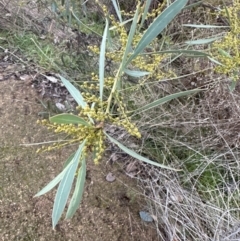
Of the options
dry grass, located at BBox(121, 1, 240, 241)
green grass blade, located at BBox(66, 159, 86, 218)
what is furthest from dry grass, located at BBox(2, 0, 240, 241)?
green grass blade, located at BBox(66, 159, 86, 218)

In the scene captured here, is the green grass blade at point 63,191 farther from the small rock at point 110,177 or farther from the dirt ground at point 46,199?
the small rock at point 110,177

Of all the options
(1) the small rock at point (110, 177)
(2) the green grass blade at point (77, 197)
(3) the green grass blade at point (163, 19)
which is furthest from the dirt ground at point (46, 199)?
(3) the green grass blade at point (163, 19)

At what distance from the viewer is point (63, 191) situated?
68cm

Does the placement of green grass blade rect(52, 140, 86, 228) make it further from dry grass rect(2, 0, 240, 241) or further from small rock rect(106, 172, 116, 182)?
small rock rect(106, 172, 116, 182)

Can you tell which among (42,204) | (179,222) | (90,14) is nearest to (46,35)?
(90,14)

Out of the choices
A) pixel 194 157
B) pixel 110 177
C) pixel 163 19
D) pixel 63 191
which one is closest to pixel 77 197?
pixel 63 191

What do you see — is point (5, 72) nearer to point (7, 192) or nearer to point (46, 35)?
point (46, 35)

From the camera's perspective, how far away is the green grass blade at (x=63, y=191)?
659mm

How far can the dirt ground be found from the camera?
4.08 ft

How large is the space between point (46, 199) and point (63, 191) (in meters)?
0.66

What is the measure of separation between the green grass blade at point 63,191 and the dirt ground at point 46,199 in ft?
1.99

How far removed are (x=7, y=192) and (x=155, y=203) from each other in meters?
0.50

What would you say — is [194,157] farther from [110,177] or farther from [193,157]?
[110,177]

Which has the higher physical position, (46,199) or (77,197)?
(77,197)
